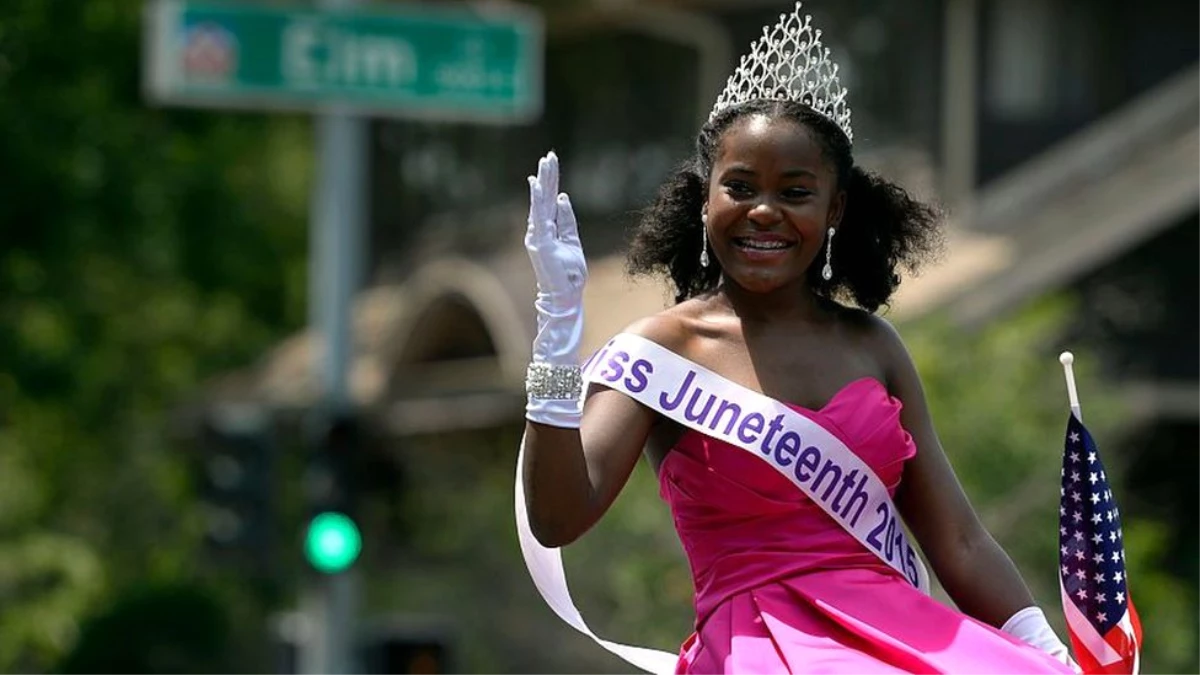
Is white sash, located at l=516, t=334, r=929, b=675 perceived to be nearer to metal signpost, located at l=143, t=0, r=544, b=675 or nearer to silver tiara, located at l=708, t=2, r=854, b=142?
silver tiara, located at l=708, t=2, r=854, b=142

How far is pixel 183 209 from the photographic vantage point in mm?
18500

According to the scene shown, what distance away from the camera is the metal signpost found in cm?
1280

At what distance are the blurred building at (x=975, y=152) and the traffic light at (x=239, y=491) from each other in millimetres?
1460

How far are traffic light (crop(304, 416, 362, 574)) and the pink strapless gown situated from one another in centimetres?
869

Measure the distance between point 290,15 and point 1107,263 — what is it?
5.64 m

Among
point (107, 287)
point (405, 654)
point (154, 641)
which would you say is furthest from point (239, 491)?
point (107, 287)

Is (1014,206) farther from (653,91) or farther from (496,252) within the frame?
(496,252)

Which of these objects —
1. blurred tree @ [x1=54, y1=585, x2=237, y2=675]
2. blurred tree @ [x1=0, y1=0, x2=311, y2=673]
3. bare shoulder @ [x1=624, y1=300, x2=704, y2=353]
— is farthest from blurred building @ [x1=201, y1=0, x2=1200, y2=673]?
bare shoulder @ [x1=624, y1=300, x2=704, y2=353]

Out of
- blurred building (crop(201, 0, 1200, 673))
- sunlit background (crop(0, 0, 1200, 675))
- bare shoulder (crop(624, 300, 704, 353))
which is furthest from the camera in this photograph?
blurred building (crop(201, 0, 1200, 673))

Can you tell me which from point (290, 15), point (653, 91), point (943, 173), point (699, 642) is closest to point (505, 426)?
point (653, 91)

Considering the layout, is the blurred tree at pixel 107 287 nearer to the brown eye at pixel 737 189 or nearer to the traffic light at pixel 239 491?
the traffic light at pixel 239 491

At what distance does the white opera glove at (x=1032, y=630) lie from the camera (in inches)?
186

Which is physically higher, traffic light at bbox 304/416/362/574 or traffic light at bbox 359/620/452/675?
traffic light at bbox 304/416/362/574

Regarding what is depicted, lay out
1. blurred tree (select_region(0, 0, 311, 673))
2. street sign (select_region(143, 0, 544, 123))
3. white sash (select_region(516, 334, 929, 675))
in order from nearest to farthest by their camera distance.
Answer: white sash (select_region(516, 334, 929, 675))
street sign (select_region(143, 0, 544, 123))
blurred tree (select_region(0, 0, 311, 673))
